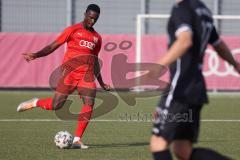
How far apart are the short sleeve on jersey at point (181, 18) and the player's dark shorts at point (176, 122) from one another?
0.67 metres

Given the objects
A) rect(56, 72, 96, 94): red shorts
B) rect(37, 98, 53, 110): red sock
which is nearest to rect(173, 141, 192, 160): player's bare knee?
rect(56, 72, 96, 94): red shorts

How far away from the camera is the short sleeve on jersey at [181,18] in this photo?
19.5 feet

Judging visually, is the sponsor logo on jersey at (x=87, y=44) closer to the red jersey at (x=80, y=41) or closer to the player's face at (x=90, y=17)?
the red jersey at (x=80, y=41)

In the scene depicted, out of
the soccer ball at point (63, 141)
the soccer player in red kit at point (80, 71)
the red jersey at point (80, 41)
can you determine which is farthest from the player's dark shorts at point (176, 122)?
the red jersey at point (80, 41)

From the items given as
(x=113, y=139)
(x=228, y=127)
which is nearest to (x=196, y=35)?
(x=113, y=139)

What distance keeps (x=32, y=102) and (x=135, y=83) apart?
13126 millimetres

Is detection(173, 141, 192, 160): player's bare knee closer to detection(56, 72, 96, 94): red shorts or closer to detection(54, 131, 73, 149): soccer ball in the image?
detection(54, 131, 73, 149): soccer ball

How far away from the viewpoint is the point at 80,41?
37.0 ft

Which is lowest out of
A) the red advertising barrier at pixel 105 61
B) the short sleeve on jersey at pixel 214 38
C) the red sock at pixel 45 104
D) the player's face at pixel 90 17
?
the red advertising barrier at pixel 105 61

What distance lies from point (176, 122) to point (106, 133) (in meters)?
7.10

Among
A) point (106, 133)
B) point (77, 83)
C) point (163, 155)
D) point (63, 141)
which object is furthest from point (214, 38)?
point (106, 133)

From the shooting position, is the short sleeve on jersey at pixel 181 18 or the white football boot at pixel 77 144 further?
the white football boot at pixel 77 144

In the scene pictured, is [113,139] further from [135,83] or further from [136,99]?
[135,83]

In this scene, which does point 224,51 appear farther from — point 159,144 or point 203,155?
point 159,144
